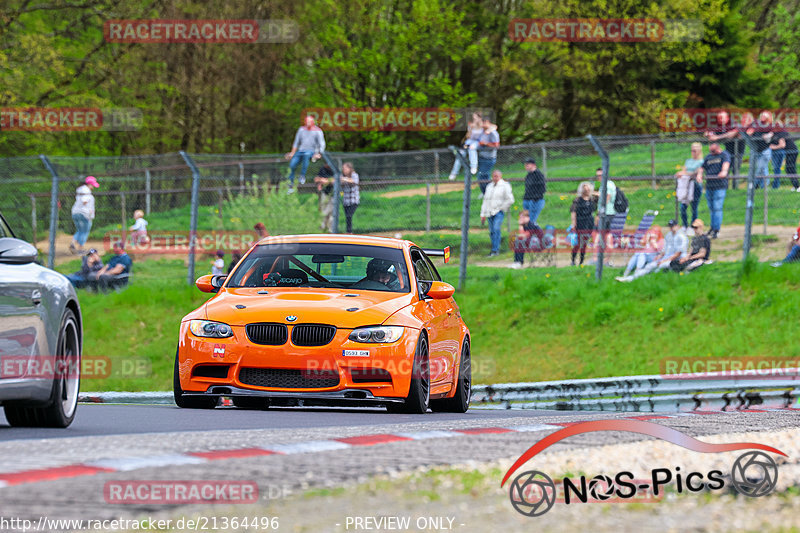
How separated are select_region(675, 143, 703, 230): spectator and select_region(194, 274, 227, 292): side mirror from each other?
12.1 meters

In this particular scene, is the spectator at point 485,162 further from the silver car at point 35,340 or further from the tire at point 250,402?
the silver car at point 35,340

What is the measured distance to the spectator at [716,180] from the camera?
74.0 feet

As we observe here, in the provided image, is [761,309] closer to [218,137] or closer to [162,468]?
[162,468]

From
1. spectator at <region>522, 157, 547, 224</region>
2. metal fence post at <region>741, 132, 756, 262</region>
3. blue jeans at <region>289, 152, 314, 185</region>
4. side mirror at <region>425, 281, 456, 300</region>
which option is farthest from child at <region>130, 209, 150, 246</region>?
side mirror at <region>425, 281, 456, 300</region>

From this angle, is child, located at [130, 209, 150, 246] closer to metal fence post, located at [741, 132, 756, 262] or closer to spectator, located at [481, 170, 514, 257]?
spectator, located at [481, 170, 514, 257]

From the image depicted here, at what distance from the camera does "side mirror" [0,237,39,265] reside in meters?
7.88

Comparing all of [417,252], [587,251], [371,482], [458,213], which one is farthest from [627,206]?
[371,482]

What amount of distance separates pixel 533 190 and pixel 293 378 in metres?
13.5

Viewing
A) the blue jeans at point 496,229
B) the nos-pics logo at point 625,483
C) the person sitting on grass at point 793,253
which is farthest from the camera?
the blue jeans at point 496,229

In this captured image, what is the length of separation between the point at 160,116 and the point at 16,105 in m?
6.80

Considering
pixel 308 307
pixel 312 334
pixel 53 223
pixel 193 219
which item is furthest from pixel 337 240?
pixel 53 223

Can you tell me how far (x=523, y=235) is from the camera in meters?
24.5

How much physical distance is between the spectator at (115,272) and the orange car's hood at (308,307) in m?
15.2

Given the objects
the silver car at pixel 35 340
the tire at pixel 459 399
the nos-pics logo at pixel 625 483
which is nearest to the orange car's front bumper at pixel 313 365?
the tire at pixel 459 399
